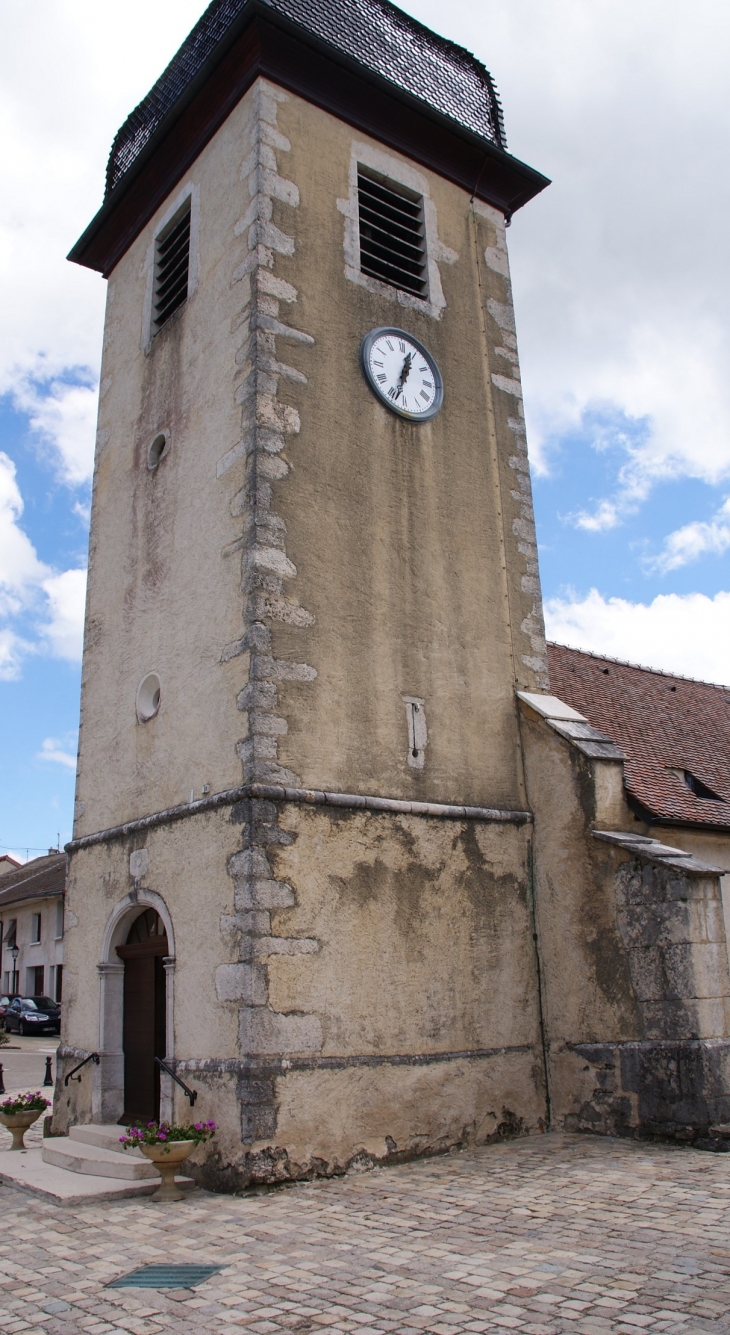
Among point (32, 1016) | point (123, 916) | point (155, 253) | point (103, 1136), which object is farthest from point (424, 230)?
point (32, 1016)

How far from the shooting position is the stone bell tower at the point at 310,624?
7.47 m

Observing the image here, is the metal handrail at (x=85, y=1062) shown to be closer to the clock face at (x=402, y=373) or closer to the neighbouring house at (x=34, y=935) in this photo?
the clock face at (x=402, y=373)

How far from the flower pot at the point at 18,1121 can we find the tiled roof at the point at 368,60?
9.86m

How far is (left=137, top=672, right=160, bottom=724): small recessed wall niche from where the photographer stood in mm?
9250

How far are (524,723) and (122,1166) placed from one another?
5019 millimetres

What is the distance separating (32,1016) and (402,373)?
2268 cm

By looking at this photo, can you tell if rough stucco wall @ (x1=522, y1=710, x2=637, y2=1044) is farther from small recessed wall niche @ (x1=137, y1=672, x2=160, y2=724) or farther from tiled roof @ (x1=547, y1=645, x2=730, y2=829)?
small recessed wall niche @ (x1=137, y1=672, x2=160, y2=724)

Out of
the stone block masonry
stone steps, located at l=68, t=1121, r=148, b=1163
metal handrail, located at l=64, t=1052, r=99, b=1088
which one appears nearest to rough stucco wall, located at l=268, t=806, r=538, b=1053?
the stone block masonry

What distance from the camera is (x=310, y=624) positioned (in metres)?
8.20

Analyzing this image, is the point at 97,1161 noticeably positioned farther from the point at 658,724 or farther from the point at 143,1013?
the point at 658,724

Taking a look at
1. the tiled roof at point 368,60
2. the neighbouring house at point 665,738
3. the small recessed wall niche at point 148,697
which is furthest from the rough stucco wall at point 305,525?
the neighbouring house at point 665,738

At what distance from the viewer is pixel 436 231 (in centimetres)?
1080

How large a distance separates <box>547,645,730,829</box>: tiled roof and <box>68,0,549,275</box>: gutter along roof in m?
5.91

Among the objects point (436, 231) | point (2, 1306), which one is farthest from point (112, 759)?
point (436, 231)
